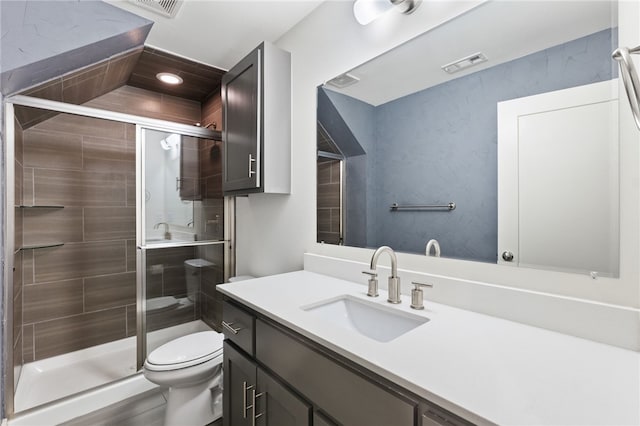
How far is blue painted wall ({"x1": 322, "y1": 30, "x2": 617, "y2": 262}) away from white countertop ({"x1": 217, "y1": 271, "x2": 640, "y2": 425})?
0.32m

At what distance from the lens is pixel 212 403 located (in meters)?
1.68

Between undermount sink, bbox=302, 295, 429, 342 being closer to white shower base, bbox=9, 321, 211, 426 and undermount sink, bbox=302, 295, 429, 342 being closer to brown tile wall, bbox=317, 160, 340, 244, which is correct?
brown tile wall, bbox=317, 160, 340, 244

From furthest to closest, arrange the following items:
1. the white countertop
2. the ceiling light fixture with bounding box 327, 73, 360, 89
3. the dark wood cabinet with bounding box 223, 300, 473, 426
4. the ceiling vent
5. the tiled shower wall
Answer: the tiled shower wall, the ceiling vent, the ceiling light fixture with bounding box 327, 73, 360, 89, the dark wood cabinet with bounding box 223, 300, 473, 426, the white countertop

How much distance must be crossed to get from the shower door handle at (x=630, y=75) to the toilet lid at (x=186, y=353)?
1.93 meters

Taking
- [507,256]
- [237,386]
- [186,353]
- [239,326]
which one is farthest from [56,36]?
[507,256]

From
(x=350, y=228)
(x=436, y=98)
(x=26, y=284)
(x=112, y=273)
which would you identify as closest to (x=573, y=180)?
(x=436, y=98)

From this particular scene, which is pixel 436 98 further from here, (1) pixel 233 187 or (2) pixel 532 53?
(1) pixel 233 187

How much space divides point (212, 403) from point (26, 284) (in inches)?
68.2

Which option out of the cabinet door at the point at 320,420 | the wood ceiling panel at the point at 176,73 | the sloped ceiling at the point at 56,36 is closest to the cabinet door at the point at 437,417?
the cabinet door at the point at 320,420

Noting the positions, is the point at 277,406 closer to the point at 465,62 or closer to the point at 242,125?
the point at 465,62

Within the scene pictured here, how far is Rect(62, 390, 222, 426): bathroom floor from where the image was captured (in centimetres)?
166

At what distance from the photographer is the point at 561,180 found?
862 mm

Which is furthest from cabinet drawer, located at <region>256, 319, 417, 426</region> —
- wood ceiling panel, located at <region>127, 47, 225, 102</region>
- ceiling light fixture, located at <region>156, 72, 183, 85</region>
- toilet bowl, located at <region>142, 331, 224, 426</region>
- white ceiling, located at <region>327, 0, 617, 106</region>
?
ceiling light fixture, located at <region>156, 72, 183, 85</region>

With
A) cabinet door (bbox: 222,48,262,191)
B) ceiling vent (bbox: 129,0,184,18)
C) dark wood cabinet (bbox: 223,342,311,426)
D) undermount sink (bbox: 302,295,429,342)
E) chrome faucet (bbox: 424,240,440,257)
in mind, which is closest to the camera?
dark wood cabinet (bbox: 223,342,311,426)
